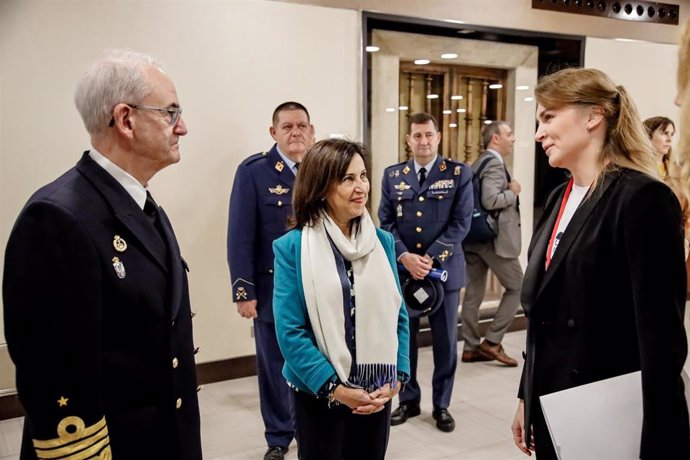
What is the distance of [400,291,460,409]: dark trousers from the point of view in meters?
3.44

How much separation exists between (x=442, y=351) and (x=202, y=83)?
7.39ft

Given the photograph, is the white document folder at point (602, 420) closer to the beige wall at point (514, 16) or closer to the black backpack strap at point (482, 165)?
the black backpack strap at point (482, 165)

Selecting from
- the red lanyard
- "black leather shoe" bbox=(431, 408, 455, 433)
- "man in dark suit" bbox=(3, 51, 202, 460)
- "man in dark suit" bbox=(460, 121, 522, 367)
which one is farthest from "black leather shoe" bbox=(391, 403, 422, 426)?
"man in dark suit" bbox=(3, 51, 202, 460)

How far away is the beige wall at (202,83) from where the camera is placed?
3.53 meters

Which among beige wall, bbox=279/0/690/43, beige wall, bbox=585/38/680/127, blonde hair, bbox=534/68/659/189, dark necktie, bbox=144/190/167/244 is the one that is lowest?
dark necktie, bbox=144/190/167/244

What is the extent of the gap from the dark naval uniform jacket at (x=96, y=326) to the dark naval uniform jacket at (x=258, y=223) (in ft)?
5.20

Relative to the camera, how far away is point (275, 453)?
2.99m

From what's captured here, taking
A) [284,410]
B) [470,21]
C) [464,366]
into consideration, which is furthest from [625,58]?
[284,410]

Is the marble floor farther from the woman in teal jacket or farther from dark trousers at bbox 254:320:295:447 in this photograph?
the woman in teal jacket

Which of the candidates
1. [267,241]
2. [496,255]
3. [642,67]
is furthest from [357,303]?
[642,67]

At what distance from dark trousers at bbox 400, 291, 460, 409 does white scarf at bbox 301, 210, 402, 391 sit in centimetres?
149

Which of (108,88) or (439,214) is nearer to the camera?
(108,88)

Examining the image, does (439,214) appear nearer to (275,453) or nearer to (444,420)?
(444,420)

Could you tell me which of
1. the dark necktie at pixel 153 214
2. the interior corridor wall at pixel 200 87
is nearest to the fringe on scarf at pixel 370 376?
the dark necktie at pixel 153 214
